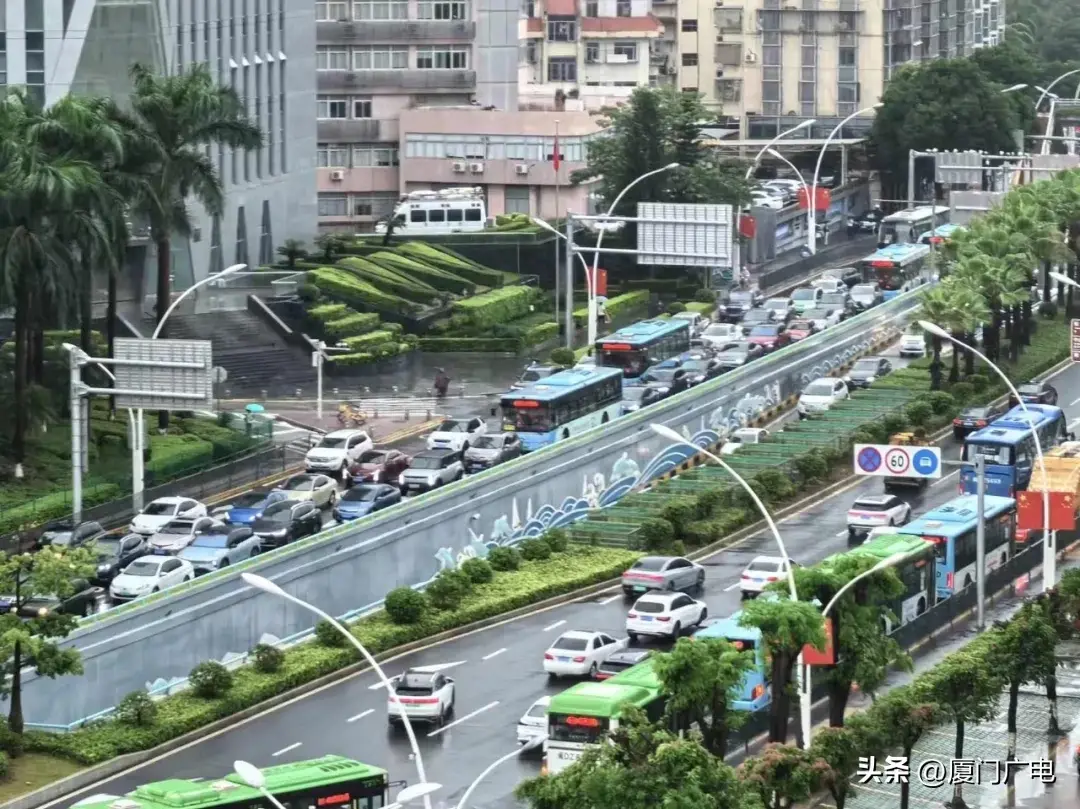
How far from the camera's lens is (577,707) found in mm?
57594

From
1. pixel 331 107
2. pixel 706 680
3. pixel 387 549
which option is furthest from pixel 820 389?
pixel 331 107

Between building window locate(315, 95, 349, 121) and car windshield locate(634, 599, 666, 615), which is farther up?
building window locate(315, 95, 349, 121)

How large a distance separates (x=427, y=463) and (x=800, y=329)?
3390 centimetres

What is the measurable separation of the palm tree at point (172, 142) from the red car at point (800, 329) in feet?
97.7

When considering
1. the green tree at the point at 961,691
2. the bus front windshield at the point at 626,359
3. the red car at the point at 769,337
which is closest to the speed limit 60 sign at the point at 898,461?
the green tree at the point at 961,691

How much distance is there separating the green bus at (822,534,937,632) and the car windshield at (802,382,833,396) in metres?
29.1

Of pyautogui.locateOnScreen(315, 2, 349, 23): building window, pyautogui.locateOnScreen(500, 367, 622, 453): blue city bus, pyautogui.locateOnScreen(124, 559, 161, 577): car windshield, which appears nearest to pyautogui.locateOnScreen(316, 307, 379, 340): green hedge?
pyautogui.locateOnScreen(500, 367, 622, 453): blue city bus

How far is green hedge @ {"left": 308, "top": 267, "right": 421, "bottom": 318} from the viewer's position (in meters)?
121

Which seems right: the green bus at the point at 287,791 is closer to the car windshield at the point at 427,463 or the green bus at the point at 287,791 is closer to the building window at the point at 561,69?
the car windshield at the point at 427,463

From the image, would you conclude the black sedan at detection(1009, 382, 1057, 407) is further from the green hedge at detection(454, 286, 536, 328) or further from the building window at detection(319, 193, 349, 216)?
the building window at detection(319, 193, 349, 216)

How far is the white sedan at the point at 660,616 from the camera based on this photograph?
70500 mm

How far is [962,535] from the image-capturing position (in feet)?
249

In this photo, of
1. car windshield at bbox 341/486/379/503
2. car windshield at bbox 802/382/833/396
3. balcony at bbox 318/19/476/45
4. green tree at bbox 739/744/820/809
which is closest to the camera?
green tree at bbox 739/744/820/809

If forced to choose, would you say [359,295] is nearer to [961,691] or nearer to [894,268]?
[894,268]
